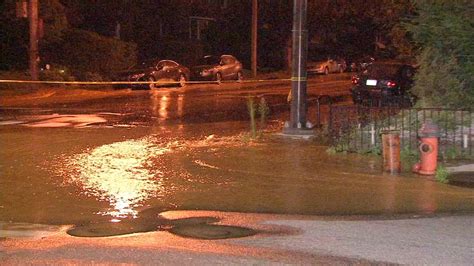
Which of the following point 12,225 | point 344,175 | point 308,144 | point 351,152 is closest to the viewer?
point 12,225

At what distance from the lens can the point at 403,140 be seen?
575 inches

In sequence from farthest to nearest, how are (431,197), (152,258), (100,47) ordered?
(100,47) < (431,197) < (152,258)

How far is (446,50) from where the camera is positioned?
51.1 feet

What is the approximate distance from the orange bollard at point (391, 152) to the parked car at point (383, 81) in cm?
1240

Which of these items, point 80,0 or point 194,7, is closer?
point 80,0

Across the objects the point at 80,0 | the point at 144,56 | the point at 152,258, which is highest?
the point at 80,0

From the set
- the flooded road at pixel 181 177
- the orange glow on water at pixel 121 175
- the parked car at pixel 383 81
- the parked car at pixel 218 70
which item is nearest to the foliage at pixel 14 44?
the parked car at pixel 218 70

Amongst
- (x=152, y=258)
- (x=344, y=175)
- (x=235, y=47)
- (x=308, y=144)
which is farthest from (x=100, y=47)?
(x=152, y=258)

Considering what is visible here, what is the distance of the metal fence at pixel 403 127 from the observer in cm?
1405

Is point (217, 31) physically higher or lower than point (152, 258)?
higher

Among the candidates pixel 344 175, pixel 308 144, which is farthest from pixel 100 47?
pixel 344 175

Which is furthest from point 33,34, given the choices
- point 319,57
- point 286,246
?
point 319,57

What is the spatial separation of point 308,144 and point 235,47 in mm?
40885

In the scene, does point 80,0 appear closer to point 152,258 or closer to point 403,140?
point 403,140
